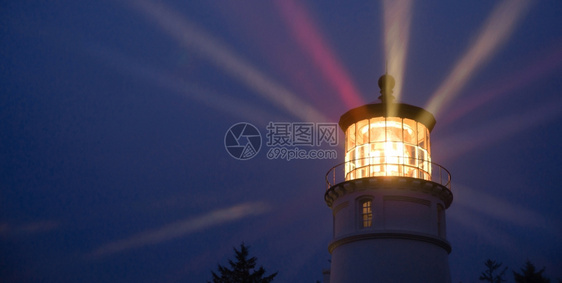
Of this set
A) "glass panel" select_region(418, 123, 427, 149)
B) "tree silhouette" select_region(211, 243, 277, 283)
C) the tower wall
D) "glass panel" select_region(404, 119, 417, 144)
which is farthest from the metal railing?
"tree silhouette" select_region(211, 243, 277, 283)

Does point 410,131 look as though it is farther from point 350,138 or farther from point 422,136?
point 350,138

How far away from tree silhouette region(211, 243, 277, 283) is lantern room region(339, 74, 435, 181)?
19.8 m

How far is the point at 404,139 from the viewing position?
2136cm

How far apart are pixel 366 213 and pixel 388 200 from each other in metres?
0.95

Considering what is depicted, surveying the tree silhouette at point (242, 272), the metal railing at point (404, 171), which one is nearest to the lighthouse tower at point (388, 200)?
the metal railing at point (404, 171)

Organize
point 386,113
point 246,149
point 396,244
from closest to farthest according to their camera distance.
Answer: point 396,244 → point 386,113 → point 246,149

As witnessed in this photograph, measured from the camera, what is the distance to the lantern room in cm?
2075

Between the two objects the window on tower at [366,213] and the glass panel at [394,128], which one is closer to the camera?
the window on tower at [366,213]

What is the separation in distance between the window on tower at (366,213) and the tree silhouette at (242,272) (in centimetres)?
2030

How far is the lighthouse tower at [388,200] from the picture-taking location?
19.7 metres

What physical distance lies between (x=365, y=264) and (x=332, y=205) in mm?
2988

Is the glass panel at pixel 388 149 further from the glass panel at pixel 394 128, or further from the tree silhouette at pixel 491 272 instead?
the tree silhouette at pixel 491 272

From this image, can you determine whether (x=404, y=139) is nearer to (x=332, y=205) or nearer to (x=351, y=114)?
(x=351, y=114)

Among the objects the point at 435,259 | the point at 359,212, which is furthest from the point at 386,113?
the point at 435,259
